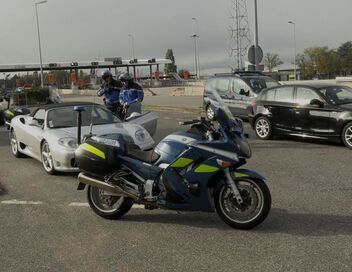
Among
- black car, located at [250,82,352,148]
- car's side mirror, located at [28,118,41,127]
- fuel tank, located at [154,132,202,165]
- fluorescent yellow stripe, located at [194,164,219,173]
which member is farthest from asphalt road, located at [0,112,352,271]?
black car, located at [250,82,352,148]

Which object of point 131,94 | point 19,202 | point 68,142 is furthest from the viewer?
point 131,94

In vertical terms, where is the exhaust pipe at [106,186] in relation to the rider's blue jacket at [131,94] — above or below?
below

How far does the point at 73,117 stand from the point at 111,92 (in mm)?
1872

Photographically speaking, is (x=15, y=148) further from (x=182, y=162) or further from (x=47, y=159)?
(x=182, y=162)

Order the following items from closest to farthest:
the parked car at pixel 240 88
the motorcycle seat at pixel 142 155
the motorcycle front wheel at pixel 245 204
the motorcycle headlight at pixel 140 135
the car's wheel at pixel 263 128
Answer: the motorcycle front wheel at pixel 245 204, the motorcycle seat at pixel 142 155, the motorcycle headlight at pixel 140 135, the car's wheel at pixel 263 128, the parked car at pixel 240 88

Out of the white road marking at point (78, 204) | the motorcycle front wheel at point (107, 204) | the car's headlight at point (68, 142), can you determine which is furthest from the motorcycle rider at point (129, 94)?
the motorcycle front wheel at point (107, 204)

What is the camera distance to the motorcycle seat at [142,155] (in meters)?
5.45

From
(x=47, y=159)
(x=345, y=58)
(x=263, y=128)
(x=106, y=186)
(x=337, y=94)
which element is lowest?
(x=263, y=128)

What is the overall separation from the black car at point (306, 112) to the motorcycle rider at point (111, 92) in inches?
144

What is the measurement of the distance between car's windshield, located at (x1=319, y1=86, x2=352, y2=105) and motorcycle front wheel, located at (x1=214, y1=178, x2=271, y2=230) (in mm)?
6445

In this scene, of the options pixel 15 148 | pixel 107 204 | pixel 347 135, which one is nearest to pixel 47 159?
pixel 15 148

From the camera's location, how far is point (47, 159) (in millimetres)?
8688

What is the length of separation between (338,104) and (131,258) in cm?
761

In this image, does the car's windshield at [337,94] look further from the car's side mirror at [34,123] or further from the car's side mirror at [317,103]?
the car's side mirror at [34,123]
